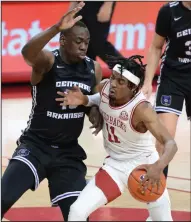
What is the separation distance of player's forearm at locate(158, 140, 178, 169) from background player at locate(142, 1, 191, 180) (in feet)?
5.49

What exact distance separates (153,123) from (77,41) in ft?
2.93

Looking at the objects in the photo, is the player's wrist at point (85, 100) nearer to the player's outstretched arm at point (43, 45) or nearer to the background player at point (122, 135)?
the background player at point (122, 135)

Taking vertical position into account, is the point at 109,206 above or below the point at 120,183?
below

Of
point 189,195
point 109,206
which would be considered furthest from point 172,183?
point 109,206

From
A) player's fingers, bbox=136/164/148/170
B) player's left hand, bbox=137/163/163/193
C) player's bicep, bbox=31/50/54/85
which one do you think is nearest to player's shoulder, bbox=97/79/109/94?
player's bicep, bbox=31/50/54/85

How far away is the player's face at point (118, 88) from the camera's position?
5.25 meters

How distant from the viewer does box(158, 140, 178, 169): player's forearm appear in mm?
4902

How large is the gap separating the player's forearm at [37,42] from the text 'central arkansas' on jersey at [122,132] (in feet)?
1.97

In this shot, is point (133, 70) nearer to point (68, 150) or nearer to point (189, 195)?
point (68, 150)

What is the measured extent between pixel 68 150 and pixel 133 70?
0.88m

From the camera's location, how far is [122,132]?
5340 mm

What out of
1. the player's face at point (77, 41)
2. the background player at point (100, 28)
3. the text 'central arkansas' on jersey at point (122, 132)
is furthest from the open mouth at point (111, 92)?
the background player at point (100, 28)

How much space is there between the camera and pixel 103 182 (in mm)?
5246

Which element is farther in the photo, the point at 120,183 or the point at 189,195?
the point at 189,195
